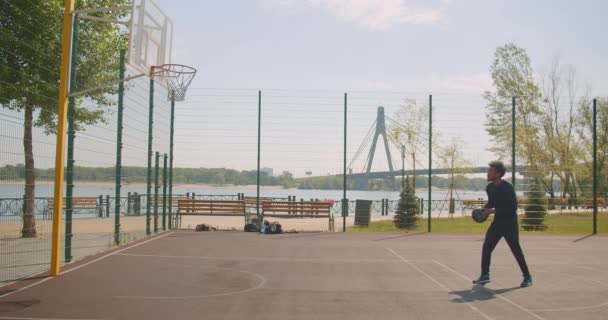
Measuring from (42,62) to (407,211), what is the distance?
10584mm

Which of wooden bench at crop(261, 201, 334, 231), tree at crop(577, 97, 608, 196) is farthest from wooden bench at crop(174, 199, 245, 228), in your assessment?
tree at crop(577, 97, 608, 196)

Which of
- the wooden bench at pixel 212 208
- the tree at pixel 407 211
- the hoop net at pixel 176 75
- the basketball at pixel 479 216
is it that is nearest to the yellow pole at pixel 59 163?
the hoop net at pixel 176 75

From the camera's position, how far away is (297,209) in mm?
15203

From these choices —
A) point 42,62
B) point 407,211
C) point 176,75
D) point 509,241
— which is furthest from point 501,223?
point 42,62

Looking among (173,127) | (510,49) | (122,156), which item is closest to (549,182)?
(510,49)

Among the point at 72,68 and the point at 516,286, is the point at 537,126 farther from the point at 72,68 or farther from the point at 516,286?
the point at 72,68

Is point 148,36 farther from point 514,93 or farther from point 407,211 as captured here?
point 514,93

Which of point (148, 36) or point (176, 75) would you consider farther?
point (176, 75)

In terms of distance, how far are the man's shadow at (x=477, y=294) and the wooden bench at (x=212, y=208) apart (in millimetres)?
9486

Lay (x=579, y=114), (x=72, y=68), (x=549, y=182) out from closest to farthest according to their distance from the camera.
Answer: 1. (x=72, y=68)
2. (x=549, y=182)
3. (x=579, y=114)

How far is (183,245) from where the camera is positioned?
10.7 metres

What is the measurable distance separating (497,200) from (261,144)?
28.8 feet

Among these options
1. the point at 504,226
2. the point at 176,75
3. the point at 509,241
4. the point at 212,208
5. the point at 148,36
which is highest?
the point at 148,36

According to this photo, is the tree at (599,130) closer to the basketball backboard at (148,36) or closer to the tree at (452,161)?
the tree at (452,161)
